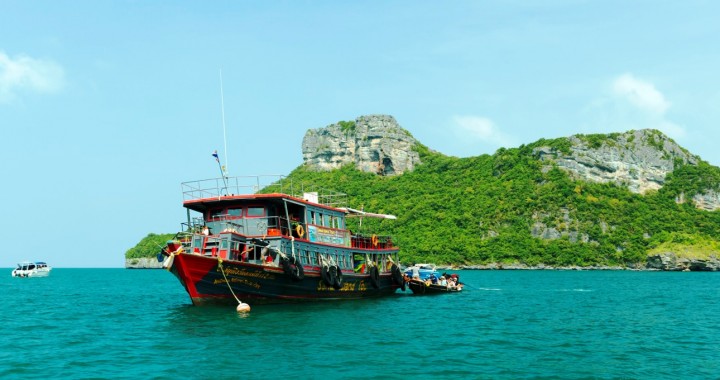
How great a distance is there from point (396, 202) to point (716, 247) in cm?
6982

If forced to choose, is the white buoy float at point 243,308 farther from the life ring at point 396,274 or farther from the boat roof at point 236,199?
the life ring at point 396,274

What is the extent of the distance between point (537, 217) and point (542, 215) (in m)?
1.12

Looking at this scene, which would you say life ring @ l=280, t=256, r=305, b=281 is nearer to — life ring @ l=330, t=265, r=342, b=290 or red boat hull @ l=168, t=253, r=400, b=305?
red boat hull @ l=168, t=253, r=400, b=305

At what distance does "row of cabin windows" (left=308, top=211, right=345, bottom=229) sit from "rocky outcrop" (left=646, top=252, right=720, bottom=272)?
3621 inches

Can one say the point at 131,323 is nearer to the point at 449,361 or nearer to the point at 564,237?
the point at 449,361

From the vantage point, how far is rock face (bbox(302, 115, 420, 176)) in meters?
179

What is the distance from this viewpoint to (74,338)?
24109mm

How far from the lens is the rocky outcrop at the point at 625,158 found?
141 m

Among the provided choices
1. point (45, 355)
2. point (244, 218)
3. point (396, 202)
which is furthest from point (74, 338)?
point (396, 202)

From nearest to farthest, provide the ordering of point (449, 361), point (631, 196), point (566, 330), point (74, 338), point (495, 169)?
1. point (449, 361)
2. point (74, 338)
3. point (566, 330)
4. point (631, 196)
5. point (495, 169)

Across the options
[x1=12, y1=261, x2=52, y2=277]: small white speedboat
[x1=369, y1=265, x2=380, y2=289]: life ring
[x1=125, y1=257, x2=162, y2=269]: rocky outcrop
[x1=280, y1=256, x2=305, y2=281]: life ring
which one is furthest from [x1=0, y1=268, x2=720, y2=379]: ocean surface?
[x1=125, y1=257, x2=162, y2=269]: rocky outcrop

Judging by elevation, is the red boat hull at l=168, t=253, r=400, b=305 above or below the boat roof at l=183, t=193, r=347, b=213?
below

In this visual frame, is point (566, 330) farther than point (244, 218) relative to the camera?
No

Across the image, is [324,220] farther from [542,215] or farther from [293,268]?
[542,215]
